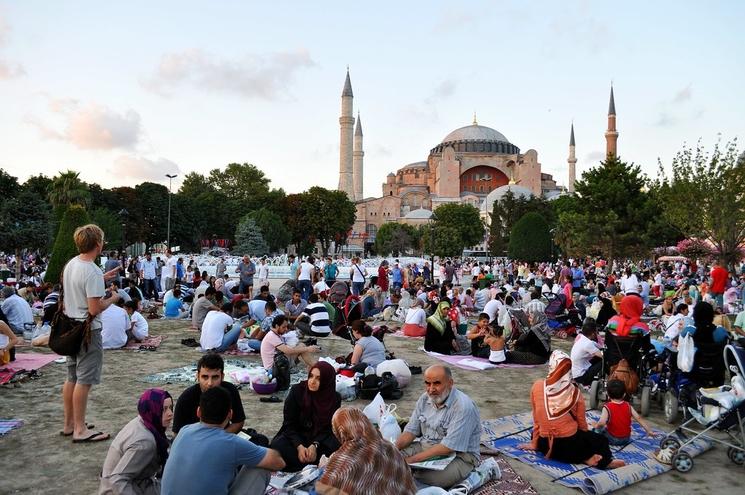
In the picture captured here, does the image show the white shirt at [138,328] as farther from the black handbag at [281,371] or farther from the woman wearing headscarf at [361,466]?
the woman wearing headscarf at [361,466]

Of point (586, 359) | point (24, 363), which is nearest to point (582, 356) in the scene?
point (586, 359)

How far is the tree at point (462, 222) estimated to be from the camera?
56.8 m

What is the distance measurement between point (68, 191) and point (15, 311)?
2500cm

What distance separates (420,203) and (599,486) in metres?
83.2

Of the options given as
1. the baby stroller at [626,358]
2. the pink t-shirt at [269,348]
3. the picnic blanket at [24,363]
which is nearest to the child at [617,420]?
the baby stroller at [626,358]

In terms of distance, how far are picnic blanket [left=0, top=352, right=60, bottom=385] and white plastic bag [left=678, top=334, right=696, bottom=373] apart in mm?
6964

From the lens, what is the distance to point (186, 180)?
6712cm

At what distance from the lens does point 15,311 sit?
343 inches

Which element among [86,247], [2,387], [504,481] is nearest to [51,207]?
[2,387]

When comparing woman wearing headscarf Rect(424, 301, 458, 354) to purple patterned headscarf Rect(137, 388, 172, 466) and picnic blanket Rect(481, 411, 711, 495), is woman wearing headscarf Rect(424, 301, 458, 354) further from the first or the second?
purple patterned headscarf Rect(137, 388, 172, 466)

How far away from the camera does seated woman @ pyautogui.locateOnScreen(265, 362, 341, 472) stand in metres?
4.07

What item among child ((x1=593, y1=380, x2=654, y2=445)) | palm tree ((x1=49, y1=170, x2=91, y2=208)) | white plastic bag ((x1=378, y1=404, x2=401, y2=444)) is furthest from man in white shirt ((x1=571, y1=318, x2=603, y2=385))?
palm tree ((x1=49, y1=170, x2=91, y2=208))

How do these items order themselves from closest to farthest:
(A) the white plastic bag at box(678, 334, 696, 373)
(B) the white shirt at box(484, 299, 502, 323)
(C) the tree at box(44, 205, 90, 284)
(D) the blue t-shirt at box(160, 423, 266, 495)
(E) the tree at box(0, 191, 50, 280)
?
(D) the blue t-shirt at box(160, 423, 266, 495) → (A) the white plastic bag at box(678, 334, 696, 373) → (B) the white shirt at box(484, 299, 502, 323) → (C) the tree at box(44, 205, 90, 284) → (E) the tree at box(0, 191, 50, 280)

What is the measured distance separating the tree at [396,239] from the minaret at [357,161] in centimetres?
949
